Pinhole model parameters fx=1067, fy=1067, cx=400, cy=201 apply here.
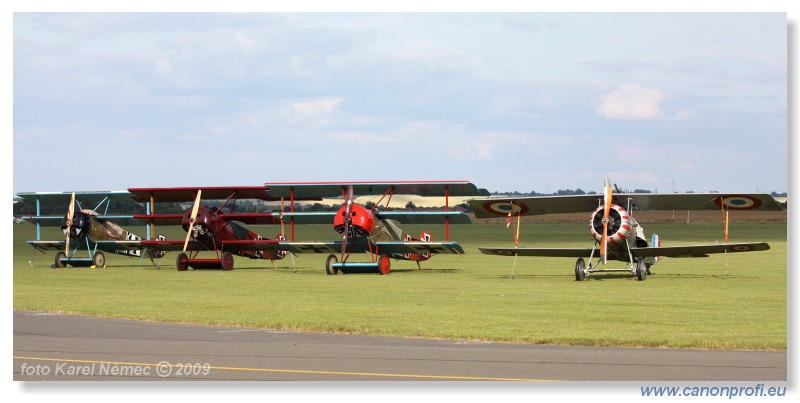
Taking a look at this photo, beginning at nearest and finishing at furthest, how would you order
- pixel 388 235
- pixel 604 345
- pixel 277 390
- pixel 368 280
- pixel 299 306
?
pixel 277 390, pixel 604 345, pixel 299 306, pixel 368 280, pixel 388 235

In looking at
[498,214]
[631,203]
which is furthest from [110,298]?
[631,203]

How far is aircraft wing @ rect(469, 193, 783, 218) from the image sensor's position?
2562 cm

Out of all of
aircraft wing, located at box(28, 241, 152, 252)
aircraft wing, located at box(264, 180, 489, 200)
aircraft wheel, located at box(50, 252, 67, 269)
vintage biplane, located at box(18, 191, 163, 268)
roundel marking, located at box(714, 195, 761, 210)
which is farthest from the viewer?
vintage biplane, located at box(18, 191, 163, 268)

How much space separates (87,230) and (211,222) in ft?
18.4

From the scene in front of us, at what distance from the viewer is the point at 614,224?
84.3 feet

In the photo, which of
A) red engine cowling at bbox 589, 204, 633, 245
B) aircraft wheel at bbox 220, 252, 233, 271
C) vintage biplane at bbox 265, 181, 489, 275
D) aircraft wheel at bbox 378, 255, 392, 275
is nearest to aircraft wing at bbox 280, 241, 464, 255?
vintage biplane at bbox 265, 181, 489, 275

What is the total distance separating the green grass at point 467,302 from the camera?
48.1ft

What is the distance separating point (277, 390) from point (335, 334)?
16.6 ft

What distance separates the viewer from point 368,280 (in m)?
27.1

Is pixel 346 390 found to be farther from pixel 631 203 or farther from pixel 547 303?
pixel 631 203

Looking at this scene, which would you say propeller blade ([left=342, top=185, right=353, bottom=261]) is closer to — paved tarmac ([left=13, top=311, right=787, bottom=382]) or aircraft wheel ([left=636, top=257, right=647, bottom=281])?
aircraft wheel ([left=636, top=257, right=647, bottom=281])

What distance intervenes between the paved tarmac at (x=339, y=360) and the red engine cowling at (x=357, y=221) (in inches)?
619

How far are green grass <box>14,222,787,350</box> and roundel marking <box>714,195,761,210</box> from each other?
69.5 inches

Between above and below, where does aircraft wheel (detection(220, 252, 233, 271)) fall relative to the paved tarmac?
above
